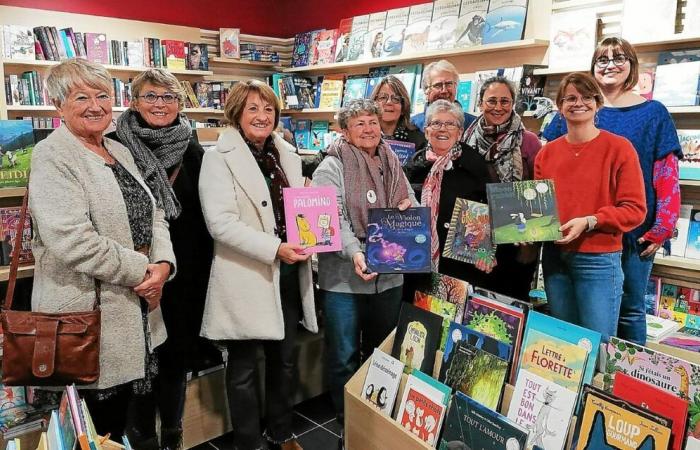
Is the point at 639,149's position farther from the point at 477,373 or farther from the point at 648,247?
the point at 477,373

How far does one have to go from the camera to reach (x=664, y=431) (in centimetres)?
134

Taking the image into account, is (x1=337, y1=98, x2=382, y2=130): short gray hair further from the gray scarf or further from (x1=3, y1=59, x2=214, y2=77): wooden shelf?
(x1=3, y1=59, x2=214, y2=77): wooden shelf

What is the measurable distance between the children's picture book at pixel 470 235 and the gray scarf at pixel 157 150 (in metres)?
1.11

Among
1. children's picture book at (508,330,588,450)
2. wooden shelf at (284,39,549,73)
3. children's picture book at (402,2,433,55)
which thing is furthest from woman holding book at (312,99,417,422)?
children's picture book at (402,2,433,55)

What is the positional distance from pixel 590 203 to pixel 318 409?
1.78 meters

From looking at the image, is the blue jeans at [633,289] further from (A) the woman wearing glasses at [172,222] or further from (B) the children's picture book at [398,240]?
(A) the woman wearing glasses at [172,222]

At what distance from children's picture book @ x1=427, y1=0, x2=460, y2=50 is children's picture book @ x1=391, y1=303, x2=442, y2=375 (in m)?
2.91

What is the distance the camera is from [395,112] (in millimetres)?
2816

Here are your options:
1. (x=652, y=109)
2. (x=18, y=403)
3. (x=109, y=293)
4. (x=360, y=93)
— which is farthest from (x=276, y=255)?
(x=360, y=93)

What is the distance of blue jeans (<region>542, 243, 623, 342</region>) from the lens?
2057mm

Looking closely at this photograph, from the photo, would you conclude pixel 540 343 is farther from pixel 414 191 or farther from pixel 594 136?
pixel 414 191

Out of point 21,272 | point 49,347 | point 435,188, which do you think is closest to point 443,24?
point 435,188

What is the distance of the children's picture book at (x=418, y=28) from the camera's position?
4.60 m

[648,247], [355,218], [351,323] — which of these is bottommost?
[351,323]
